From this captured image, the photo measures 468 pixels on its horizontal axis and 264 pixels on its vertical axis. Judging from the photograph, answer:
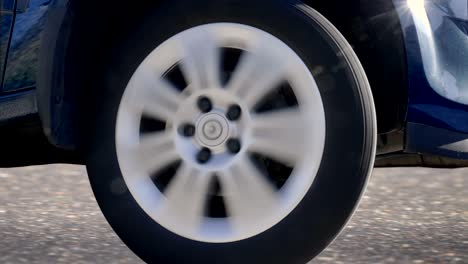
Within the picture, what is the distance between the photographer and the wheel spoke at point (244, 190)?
2998 mm

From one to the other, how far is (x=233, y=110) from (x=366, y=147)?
0.39m

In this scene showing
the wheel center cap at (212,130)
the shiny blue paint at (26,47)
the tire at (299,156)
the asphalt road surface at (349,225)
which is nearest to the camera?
the tire at (299,156)

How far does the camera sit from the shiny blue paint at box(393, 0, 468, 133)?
319cm

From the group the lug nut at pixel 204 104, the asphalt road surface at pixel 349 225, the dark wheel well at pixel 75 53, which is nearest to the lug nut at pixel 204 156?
the lug nut at pixel 204 104

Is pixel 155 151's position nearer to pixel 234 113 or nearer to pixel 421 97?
pixel 234 113

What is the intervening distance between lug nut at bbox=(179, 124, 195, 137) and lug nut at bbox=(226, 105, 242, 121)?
109 millimetres

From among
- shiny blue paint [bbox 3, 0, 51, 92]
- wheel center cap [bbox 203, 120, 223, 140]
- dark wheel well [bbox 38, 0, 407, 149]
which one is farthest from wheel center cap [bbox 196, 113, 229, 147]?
shiny blue paint [bbox 3, 0, 51, 92]

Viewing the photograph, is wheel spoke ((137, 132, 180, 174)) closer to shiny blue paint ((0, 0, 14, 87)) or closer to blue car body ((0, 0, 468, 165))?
blue car body ((0, 0, 468, 165))

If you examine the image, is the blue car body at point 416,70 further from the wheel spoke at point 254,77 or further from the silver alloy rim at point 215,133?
the wheel spoke at point 254,77

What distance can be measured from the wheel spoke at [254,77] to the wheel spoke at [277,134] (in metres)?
0.06

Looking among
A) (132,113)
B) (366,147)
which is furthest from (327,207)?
(132,113)

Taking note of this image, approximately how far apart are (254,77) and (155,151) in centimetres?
35

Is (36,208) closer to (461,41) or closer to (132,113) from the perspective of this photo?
(132,113)

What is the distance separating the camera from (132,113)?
3055mm
